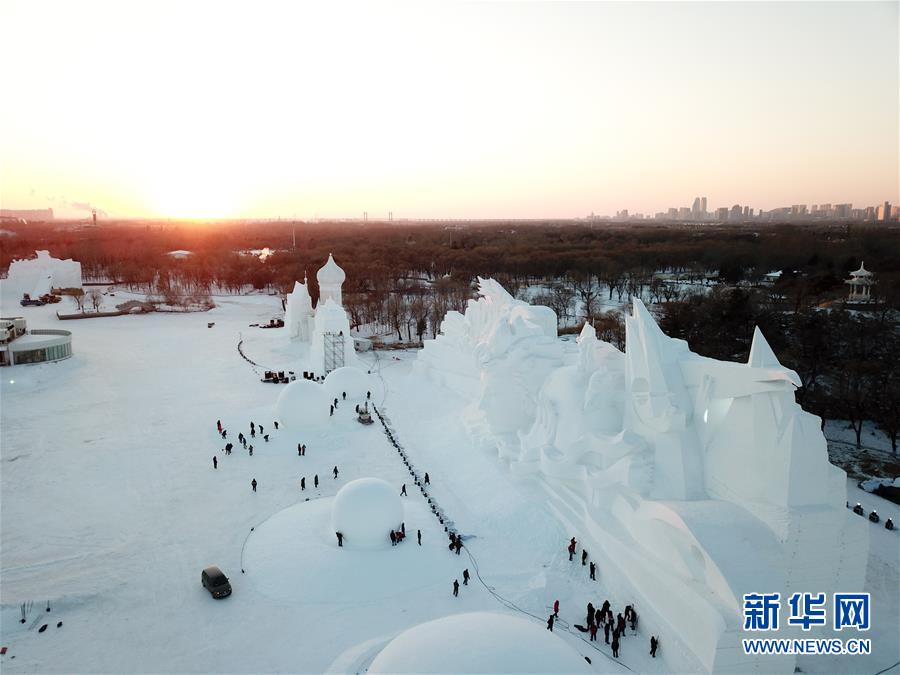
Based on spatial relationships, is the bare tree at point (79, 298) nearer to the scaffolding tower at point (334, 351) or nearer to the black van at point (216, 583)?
the scaffolding tower at point (334, 351)

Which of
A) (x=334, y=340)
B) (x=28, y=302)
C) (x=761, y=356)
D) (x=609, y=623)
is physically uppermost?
(x=761, y=356)

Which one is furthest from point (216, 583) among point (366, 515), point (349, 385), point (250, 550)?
point (349, 385)

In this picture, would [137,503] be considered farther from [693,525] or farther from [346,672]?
[693,525]

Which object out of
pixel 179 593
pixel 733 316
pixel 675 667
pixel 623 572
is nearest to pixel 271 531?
pixel 179 593

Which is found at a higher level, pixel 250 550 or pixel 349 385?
pixel 349 385

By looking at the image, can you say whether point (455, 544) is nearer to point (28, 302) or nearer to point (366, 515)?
point (366, 515)

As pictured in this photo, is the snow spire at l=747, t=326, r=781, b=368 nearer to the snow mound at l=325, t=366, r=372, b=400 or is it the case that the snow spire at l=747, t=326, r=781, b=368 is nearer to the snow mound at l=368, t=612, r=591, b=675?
the snow mound at l=368, t=612, r=591, b=675

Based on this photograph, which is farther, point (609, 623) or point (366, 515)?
point (366, 515)
